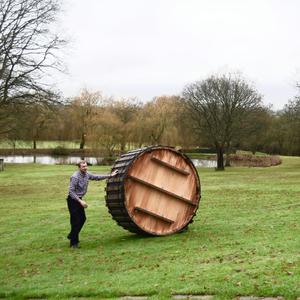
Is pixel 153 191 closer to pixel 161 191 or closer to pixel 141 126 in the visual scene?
pixel 161 191

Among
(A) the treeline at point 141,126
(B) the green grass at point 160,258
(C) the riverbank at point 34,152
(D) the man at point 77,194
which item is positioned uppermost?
(A) the treeline at point 141,126

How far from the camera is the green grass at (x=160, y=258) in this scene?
536 cm

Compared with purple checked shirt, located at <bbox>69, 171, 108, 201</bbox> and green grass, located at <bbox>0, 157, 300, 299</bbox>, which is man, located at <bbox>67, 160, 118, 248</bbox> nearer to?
purple checked shirt, located at <bbox>69, 171, 108, 201</bbox>

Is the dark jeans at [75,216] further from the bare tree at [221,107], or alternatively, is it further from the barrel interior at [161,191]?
the bare tree at [221,107]

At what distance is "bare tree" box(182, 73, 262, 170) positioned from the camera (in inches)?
1602

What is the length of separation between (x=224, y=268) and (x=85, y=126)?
7621 centimetres

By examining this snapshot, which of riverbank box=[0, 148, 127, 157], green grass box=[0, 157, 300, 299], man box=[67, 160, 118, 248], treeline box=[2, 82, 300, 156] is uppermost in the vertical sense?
treeline box=[2, 82, 300, 156]

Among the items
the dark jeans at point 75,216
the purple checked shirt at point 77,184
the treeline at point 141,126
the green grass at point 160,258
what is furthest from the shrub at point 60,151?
the purple checked shirt at point 77,184

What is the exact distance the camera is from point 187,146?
213 feet

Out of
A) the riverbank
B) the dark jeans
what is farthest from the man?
the riverbank

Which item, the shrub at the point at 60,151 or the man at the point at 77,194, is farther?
the shrub at the point at 60,151

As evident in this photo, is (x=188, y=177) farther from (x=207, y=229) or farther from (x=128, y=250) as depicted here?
(x=128, y=250)

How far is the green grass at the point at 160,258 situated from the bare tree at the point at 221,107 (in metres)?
28.7

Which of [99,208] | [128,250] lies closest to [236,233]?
[128,250]
